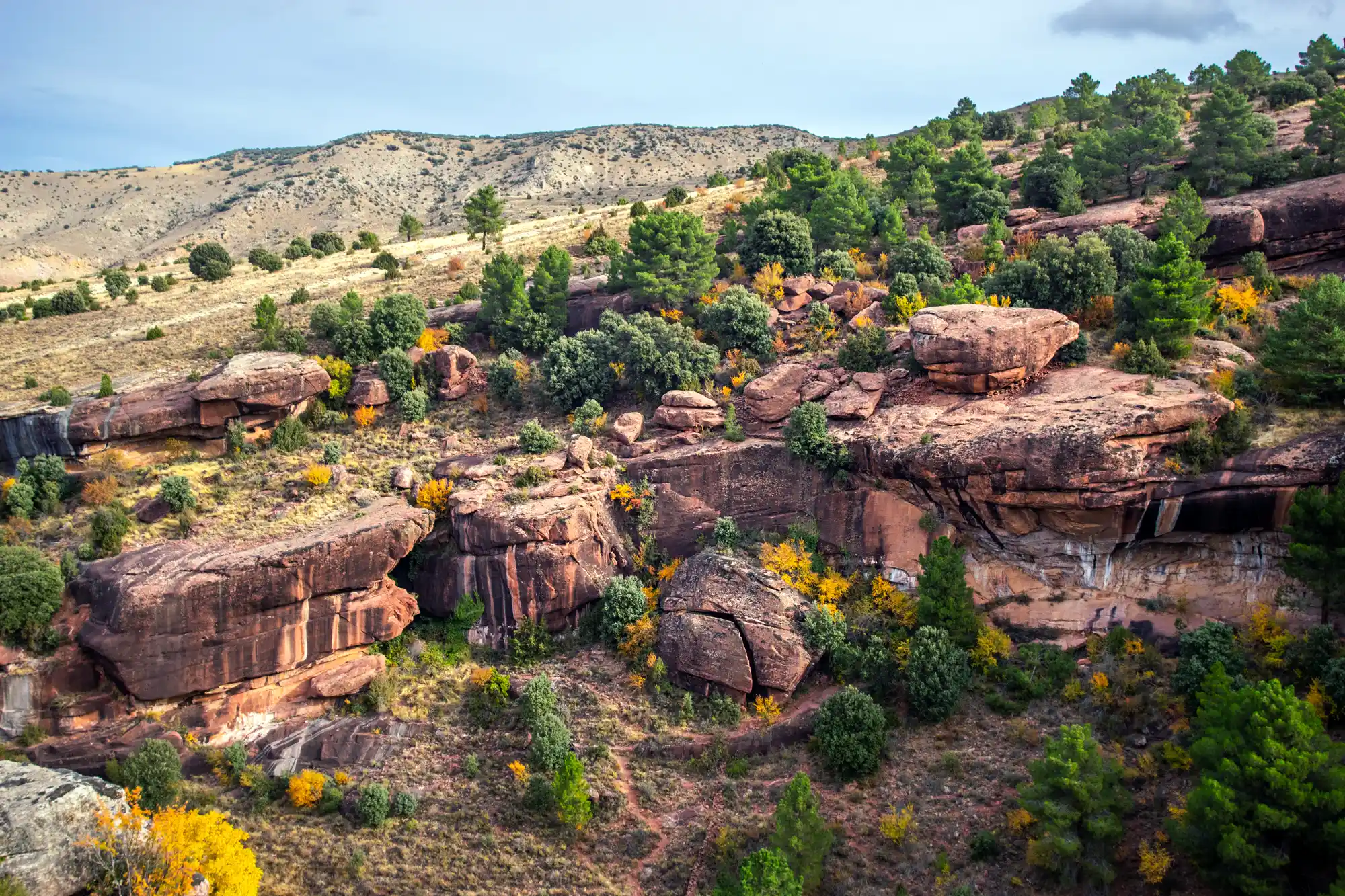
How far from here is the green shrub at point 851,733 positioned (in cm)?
2328

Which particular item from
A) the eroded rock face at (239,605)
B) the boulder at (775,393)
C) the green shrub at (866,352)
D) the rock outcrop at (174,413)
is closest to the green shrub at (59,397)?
the rock outcrop at (174,413)

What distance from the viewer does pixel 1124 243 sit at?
35938mm

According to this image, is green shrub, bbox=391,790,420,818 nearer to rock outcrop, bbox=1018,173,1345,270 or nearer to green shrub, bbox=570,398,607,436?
green shrub, bbox=570,398,607,436

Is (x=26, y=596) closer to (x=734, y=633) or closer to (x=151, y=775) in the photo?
(x=151, y=775)

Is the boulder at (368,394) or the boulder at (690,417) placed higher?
the boulder at (368,394)

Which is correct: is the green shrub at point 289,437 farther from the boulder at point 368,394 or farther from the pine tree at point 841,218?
the pine tree at point 841,218

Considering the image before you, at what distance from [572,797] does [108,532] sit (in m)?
18.4

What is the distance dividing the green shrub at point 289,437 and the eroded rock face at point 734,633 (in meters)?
17.3

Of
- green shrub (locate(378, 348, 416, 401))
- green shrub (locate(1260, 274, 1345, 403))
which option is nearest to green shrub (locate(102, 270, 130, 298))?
green shrub (locate(378, 348, 416, 401))

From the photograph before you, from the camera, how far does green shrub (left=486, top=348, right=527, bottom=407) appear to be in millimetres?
37406

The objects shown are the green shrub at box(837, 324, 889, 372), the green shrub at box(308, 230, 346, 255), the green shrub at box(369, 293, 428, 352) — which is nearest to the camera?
the green shrub at box(837, 324, 889, 372)

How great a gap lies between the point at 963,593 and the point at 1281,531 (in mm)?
8943

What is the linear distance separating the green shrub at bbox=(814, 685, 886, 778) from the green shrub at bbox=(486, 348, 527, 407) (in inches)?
785

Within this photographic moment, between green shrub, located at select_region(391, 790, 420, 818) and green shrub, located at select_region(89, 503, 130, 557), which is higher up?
green shrub, located at select_region(89, 503, 130, 557)
